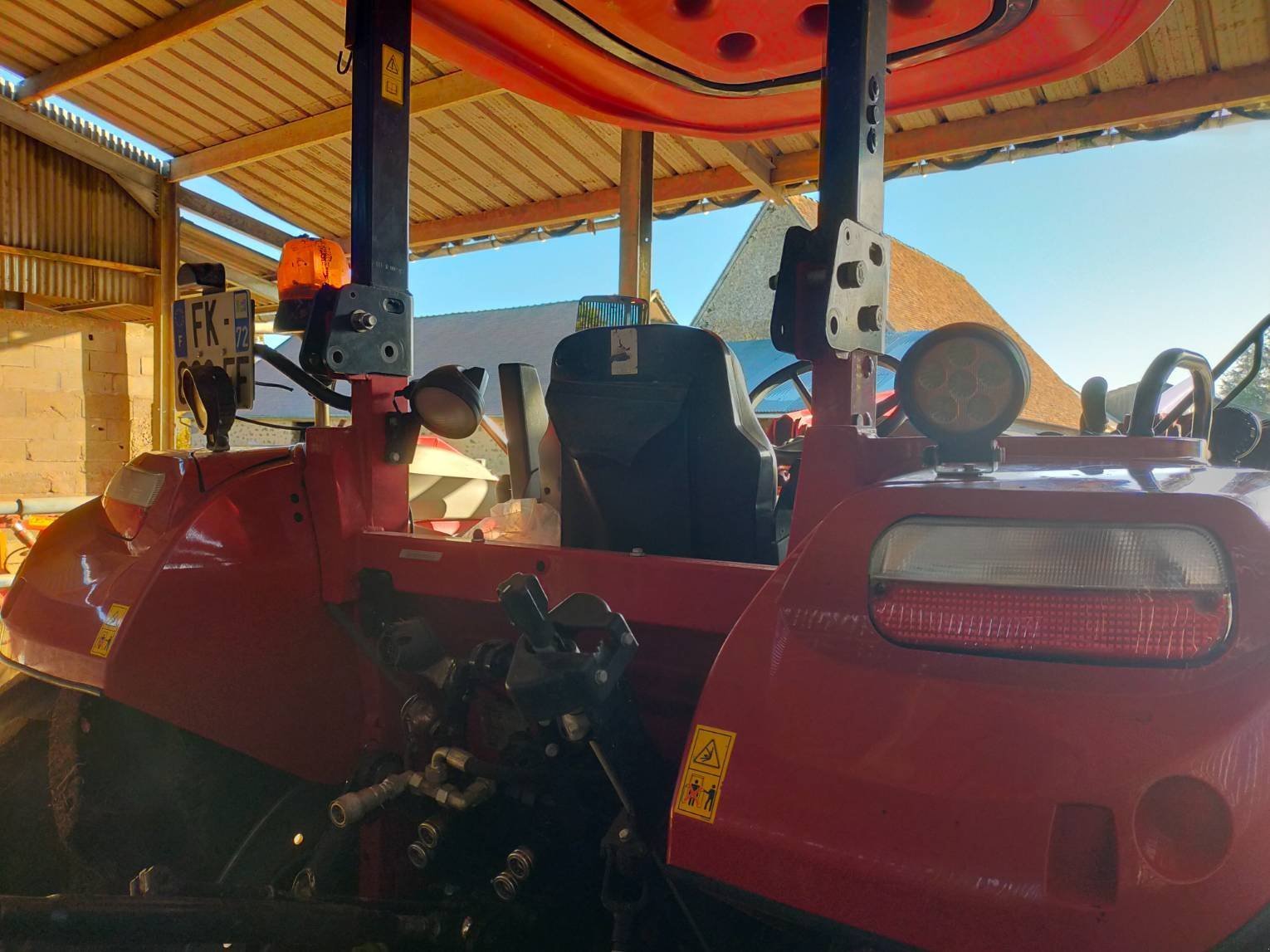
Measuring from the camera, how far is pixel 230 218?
8875 mm

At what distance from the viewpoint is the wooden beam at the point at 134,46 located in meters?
5.55

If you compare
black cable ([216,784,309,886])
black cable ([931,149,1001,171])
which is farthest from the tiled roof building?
black cable ([216,784,309,886])

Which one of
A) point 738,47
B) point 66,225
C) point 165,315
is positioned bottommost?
point 738,47

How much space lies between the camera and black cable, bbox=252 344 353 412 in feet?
5.95

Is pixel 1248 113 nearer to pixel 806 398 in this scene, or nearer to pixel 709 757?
pixel 806 398

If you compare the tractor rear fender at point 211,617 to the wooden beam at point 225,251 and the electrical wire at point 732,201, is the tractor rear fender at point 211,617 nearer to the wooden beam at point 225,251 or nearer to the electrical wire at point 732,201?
the electrical wire at point 732,201

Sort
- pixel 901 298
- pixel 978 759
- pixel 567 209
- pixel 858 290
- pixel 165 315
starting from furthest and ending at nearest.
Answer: pixel 901 298 → pixel 165 315 → pixel 567 209 → pixel 858 290 → pixel 978 759

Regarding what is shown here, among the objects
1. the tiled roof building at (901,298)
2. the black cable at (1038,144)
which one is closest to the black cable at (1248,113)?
the black cable at (1038,144)

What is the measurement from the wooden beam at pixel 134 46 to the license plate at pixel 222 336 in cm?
420

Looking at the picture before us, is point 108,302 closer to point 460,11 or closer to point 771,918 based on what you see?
point 460,11

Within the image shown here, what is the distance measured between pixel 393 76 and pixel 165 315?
8.06m

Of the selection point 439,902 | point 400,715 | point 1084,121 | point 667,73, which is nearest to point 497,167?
point 1084,121

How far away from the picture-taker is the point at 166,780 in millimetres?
1577

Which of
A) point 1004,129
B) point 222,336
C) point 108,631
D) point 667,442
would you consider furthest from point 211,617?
point 1004,129
